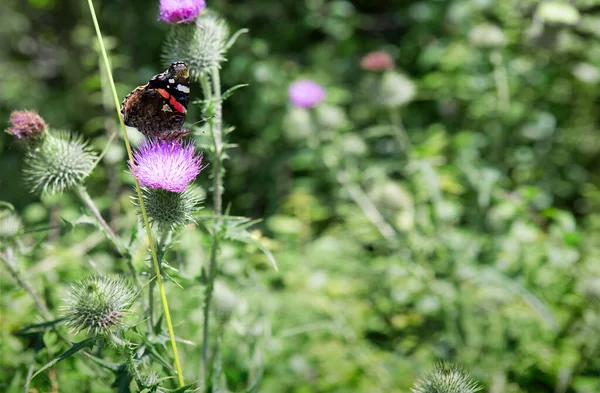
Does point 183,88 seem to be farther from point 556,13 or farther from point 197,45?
point 556,13

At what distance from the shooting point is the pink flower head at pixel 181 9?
2393 mm

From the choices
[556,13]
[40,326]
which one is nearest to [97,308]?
[40,326]

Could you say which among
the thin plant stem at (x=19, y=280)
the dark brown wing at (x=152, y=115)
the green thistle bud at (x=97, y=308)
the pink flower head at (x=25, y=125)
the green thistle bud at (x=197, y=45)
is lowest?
the green thistle bud at (x=97, y=308)

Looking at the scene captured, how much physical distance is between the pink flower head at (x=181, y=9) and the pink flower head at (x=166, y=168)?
2.69ft

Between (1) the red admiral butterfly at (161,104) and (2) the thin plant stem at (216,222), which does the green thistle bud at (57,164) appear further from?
(2) the thin plant stem at (216,222)

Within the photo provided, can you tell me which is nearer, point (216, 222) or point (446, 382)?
point (446, 382)

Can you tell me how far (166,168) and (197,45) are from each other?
88 centimetres

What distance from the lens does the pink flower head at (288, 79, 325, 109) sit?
182 inches

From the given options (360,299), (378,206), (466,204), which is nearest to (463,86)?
(466,204)

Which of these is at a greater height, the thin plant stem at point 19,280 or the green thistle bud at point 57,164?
the green thistle bud at point 57,164

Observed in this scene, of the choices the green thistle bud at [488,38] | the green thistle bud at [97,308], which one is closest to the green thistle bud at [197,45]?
the green thistle bud at [97,308]

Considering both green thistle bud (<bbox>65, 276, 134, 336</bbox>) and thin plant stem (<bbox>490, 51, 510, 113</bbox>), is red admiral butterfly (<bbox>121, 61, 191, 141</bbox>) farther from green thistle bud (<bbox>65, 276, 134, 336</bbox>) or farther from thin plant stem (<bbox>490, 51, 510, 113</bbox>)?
thin plant stem (<bbox>490, 51, 510, 113</bbox>)

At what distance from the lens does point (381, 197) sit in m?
Answer: 3.99

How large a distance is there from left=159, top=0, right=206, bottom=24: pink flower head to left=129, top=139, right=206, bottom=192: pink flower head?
2.69ft
